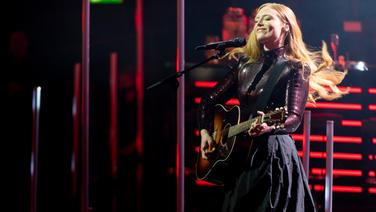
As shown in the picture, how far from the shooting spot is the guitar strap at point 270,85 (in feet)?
10.8

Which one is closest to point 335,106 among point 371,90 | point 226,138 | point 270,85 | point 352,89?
point 352,89

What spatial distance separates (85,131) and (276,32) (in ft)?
4.44

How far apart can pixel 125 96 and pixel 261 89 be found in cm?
98

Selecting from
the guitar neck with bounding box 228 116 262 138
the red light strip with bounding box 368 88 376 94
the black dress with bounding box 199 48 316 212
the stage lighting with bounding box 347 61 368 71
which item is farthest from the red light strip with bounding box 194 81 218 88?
the red light strip with bounding box 368 88 376 94

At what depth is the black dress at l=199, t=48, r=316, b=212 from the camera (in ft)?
10.7

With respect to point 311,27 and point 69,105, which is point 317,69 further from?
point 69,105

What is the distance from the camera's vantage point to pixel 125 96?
3.84m

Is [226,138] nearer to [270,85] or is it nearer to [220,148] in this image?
[220,148]

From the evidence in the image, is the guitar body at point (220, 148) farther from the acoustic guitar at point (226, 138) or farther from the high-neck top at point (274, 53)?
the high-neck top at point (274, 53)

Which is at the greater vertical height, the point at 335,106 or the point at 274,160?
the point at 335,106

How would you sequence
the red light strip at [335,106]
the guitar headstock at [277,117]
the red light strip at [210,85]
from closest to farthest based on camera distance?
the guitar headstock at [277,117] < the red light strip at [335,106] < the red light strip at [210,85]

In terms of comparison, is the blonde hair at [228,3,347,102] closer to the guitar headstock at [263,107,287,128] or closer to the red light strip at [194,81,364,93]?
the red light strip at [194,81,364,93]

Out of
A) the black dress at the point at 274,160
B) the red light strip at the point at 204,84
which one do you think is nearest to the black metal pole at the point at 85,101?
the red light strip at the point at 204,84

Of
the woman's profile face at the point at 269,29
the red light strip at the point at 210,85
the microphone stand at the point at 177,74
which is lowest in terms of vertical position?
the red light strip at the point at 210,85
